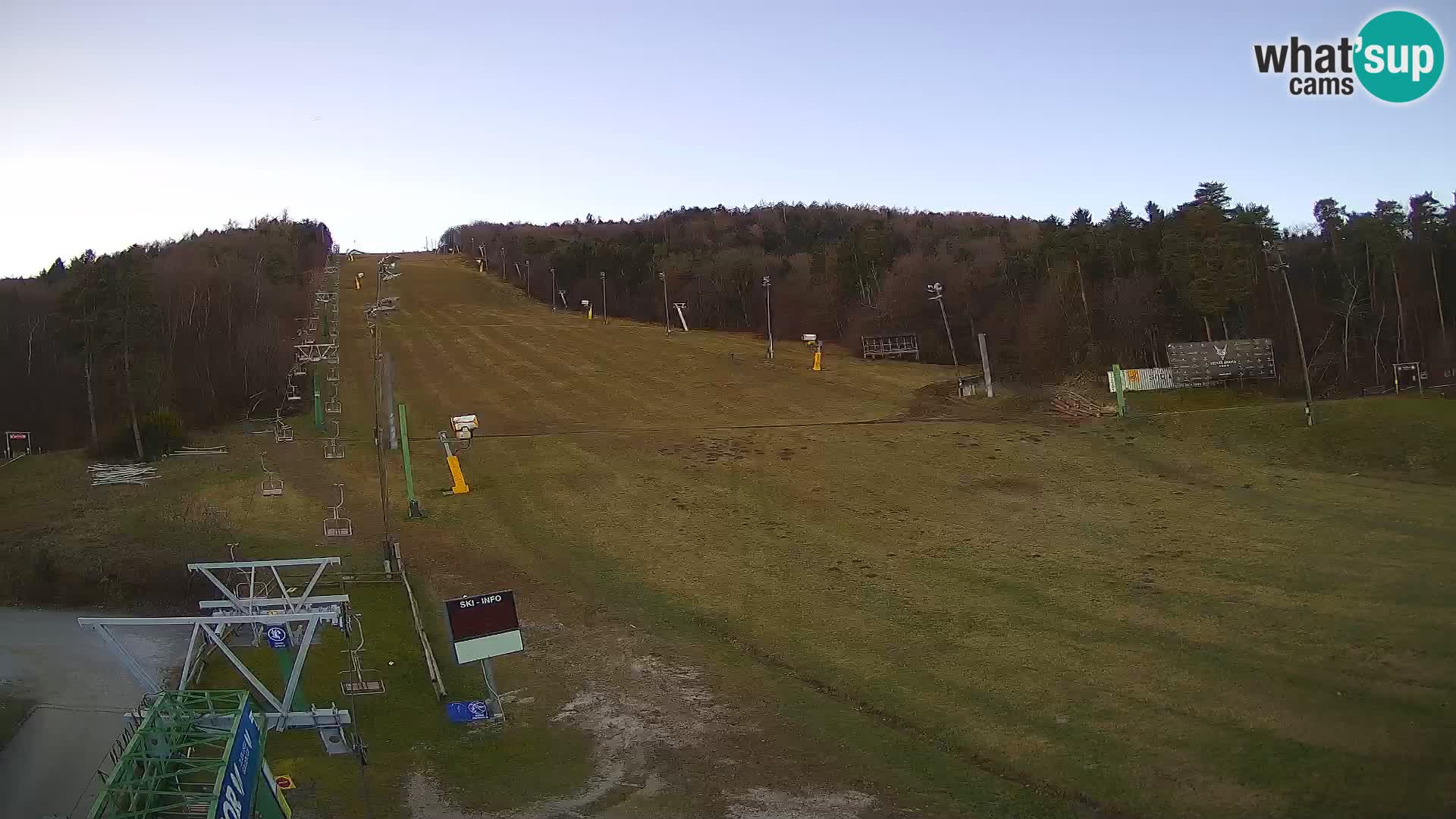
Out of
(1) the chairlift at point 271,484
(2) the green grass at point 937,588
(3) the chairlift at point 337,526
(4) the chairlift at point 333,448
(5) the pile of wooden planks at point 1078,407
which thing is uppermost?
(4) the chairlift at point 333,448

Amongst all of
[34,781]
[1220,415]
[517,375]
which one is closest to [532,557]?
[34,781]

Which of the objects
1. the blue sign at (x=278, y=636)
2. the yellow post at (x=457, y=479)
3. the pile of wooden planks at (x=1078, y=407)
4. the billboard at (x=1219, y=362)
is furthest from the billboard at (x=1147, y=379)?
the blue sign at (x=278, y=636)

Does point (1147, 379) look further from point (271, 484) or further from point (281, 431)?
point (281, 431)

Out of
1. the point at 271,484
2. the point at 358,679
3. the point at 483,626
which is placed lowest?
the point at 358,679

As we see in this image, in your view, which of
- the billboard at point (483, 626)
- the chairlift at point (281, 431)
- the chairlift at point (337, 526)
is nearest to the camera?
the billboard at point (483, 626)

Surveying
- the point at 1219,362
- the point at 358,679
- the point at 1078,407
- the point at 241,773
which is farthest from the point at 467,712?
the point at 1219,362

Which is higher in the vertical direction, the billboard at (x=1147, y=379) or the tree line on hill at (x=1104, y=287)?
the tree line on hill at (x=1104, y=287)

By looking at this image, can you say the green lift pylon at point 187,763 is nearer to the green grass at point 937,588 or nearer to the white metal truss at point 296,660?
the white metal truss at point 296,660
